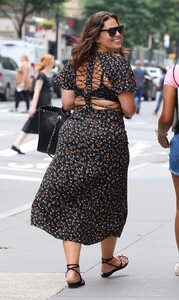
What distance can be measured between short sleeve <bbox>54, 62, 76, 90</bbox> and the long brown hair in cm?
5

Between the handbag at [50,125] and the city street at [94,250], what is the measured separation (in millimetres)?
891

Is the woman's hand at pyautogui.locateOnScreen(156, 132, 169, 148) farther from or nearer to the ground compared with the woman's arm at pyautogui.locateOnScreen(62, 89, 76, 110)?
nearer to the ground

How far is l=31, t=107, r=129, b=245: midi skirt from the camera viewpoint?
6.73 metres

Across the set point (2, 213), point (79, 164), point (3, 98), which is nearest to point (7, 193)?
point (2, 213)

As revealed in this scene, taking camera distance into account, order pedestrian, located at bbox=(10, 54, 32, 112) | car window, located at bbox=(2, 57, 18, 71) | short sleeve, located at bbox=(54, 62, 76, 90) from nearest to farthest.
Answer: short sleeve, located at bbox=(54, 62, 76, 90)
pedestrian, located at bbox=(10, 54, 32, 112)
car window, located at bbox=(2, 57, 18, 71)

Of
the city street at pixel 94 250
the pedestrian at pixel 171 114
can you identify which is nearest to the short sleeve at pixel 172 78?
the pedestrian at pixel 171 114

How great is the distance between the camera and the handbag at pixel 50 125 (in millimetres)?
7285

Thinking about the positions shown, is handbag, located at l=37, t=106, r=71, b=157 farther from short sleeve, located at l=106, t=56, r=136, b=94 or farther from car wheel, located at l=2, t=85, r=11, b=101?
car wheel, located at l=2, t=85, r=11, b=101

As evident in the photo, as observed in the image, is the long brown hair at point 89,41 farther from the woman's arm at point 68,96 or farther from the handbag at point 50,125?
the handbag at point 50,125

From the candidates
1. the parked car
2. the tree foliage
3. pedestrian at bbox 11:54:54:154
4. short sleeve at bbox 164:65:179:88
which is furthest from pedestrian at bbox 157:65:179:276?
the tree foliage

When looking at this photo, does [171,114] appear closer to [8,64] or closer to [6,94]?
[6,94]

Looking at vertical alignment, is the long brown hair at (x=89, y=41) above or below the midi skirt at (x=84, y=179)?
above

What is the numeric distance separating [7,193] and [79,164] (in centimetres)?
568

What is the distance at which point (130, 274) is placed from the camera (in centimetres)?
728
